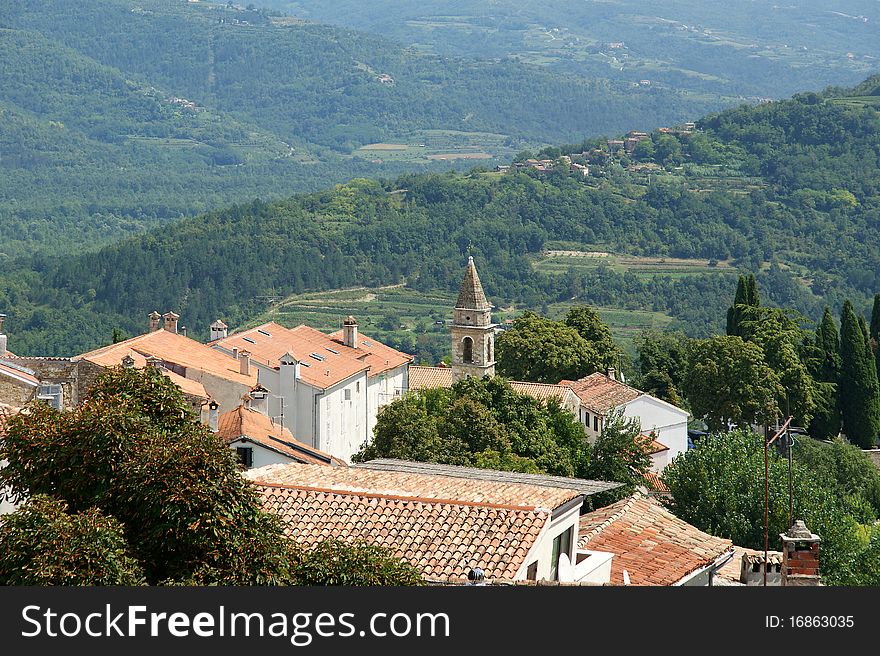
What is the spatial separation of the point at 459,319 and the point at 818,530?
27508mm

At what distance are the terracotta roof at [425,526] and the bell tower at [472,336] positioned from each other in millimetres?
42791

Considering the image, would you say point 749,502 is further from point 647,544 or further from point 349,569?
point 349,569

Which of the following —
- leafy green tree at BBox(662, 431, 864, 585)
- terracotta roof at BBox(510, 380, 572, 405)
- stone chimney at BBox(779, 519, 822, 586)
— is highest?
stone chimney at BBox(779, 519, 822, 586)

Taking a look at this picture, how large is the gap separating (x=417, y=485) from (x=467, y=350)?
137 ft

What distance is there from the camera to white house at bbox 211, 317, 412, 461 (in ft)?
173

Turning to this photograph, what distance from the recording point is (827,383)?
68.1 metres

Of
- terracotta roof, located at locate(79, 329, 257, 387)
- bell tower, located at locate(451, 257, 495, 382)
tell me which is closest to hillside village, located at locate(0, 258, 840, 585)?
terracotta roof, located at locate(79, 329, 257, 387)

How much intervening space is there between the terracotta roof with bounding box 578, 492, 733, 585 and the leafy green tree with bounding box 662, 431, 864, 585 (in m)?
11.2

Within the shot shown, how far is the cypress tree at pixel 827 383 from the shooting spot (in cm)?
6706

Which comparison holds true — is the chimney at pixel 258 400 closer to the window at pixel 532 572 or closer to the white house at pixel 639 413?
the white house at pixel 639 413

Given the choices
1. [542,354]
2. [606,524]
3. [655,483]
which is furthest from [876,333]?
[606,524]

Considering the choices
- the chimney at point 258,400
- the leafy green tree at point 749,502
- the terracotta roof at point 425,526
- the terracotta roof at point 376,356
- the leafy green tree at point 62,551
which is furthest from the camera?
the terracotta roof at point 376,356

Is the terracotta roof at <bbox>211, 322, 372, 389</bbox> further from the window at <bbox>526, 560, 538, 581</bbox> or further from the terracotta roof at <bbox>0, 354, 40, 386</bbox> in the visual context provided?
the window at <bbox>526, 560, 538, 581</bbox>

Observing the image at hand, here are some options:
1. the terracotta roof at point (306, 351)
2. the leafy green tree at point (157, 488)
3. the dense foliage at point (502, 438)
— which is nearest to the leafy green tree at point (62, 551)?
the leafy green tree at point (157, 488)
